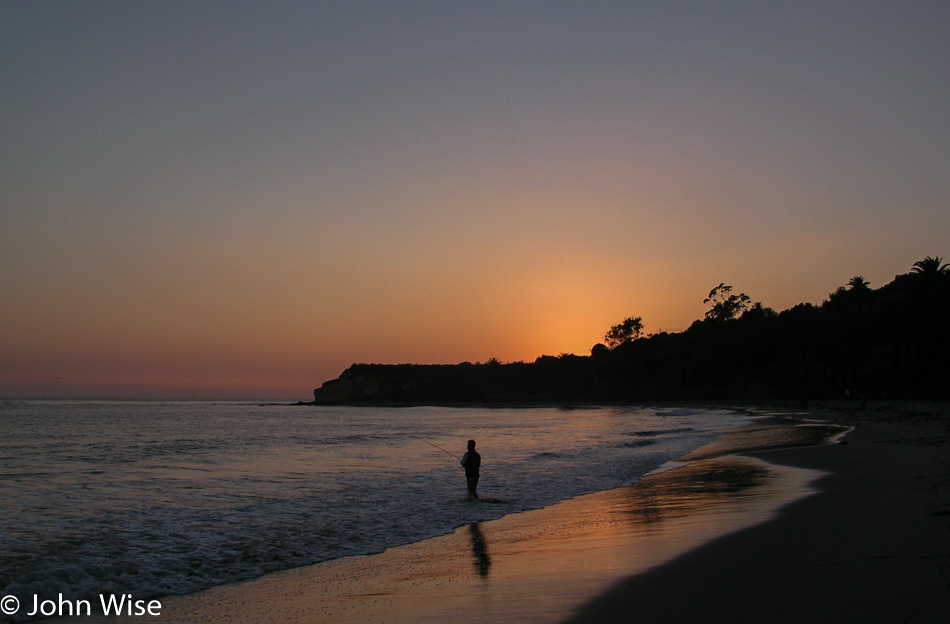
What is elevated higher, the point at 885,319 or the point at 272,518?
the point at 885,319

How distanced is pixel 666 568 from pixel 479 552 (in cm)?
335

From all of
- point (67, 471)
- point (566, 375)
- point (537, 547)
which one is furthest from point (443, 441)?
point (566, 375)

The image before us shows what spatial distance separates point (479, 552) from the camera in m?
10.4

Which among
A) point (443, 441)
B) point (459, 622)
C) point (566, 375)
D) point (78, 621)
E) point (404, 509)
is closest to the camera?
point (459, 622)

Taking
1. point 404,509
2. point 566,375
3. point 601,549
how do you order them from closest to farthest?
point 601,549 < point 404,509 < point 566,375

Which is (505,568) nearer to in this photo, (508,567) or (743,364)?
(508,567)

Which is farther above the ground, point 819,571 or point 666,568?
point 819,571

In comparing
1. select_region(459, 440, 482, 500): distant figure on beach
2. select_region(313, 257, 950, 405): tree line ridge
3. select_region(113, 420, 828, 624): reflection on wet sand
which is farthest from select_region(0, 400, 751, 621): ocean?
select_region(313, 257, 950, 405): tree line ridge

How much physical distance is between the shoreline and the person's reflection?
0.06 ft

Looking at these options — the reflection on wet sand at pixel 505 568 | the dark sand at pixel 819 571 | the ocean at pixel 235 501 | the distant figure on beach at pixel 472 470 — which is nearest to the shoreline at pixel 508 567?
the reflection on wet sand at pixel 505 568

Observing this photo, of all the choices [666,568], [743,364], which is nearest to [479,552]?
[666,568]

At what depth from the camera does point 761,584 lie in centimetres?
687

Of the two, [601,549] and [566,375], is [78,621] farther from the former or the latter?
[566,375]

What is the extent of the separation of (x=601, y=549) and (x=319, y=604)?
4218 millimetres
